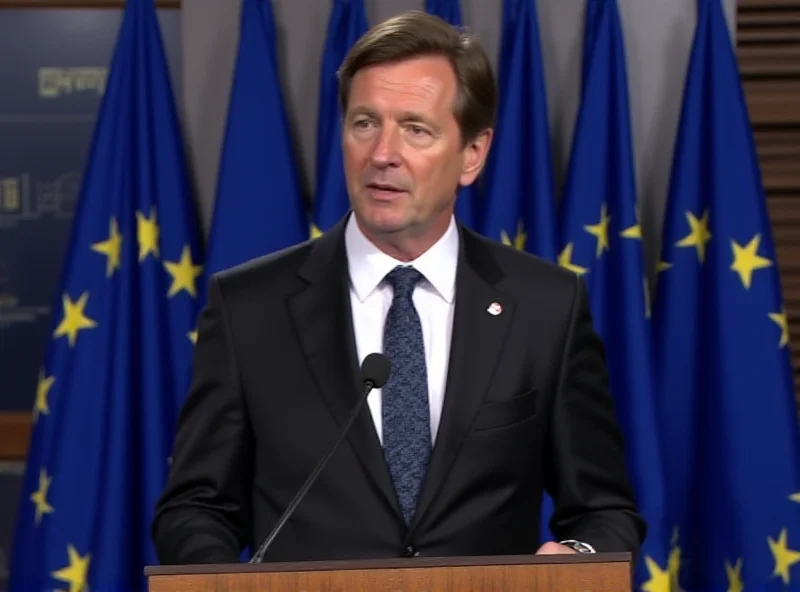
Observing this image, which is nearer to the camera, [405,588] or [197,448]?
[405,588]

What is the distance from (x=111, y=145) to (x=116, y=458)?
815mm

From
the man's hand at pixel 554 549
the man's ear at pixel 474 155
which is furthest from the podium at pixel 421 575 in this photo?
the man's ear at pixel 474 155

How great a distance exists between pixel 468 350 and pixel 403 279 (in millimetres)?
170

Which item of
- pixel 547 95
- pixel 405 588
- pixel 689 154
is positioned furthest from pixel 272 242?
pixel 405 588

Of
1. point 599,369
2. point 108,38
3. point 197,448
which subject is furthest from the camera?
point 108,38

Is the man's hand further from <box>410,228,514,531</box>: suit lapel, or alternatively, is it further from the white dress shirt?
the white dress shirt

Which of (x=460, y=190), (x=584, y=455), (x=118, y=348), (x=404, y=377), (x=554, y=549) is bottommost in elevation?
(x=554, y=549)

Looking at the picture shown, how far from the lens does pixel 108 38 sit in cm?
450

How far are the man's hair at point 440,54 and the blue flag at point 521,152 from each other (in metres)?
1.05

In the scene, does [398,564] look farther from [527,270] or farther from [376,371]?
[527,270]

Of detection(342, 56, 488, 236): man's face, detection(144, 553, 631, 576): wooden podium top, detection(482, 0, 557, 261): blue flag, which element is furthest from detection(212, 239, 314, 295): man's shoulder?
detection(482, 0, 557, 261): blue flag

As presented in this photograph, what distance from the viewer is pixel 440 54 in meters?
2.50

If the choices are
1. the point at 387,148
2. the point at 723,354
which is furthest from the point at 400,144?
the point at 723,354

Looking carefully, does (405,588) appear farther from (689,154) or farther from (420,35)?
(689,154)
